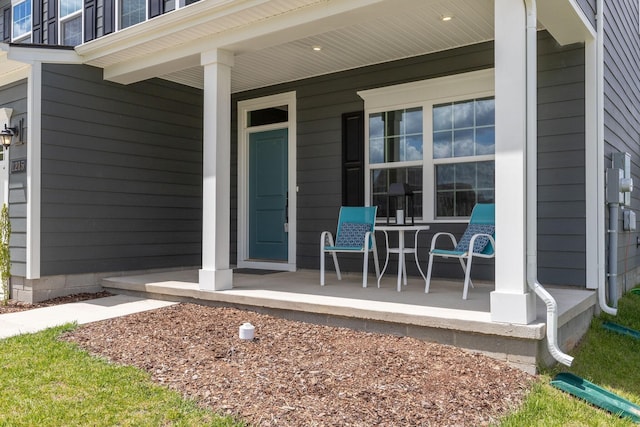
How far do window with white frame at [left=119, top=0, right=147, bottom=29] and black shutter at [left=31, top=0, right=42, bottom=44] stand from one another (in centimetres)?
219

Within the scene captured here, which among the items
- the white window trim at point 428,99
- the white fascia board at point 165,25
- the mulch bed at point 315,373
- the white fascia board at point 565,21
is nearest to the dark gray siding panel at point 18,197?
the white fascia board at point 165,25

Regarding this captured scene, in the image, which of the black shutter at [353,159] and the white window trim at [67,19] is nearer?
the black shutter at [353,159]

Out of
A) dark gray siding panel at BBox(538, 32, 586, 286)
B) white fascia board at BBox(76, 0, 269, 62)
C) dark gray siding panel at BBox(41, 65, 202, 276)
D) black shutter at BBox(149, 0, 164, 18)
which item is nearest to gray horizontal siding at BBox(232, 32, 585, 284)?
dark gray siding panel at BBox(538, 32, 586, 286)

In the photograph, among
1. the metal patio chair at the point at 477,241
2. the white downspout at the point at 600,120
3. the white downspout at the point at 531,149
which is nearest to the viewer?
the white downspout at the point at 531,149

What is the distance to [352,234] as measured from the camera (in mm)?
5250

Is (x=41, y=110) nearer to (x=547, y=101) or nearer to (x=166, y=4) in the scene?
(x=166, y=4)

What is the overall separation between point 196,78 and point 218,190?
2.22m

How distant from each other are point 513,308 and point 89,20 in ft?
19.7

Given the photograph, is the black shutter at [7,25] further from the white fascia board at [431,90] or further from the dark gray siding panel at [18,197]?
the white fascia board at [431,90]

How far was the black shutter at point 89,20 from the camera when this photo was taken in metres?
6.39

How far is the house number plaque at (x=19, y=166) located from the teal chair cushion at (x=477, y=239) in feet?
14.4

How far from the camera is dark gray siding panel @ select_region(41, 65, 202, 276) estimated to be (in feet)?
17.8

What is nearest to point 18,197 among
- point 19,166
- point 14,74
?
point 19,166

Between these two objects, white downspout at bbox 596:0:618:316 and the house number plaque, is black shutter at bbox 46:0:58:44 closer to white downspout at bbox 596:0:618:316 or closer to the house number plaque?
the house number plaque
